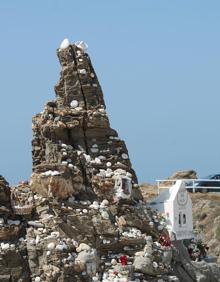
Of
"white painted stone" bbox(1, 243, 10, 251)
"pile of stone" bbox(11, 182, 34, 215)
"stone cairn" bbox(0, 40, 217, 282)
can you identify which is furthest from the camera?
"pile of stone" bbox(11, 182, 34, 215)

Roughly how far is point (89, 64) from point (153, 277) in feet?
26.3

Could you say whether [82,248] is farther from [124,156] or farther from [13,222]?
[124,156]

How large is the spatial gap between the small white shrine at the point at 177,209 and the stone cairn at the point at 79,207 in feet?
17.0

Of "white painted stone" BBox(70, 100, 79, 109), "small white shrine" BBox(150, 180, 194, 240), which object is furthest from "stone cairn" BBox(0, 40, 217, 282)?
"small white shrine" BBox(150, 180, 194, 240)

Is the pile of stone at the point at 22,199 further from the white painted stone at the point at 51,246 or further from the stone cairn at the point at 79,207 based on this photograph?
the white painted stone at the point at 51,246

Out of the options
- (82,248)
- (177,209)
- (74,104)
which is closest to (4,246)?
(82,248)

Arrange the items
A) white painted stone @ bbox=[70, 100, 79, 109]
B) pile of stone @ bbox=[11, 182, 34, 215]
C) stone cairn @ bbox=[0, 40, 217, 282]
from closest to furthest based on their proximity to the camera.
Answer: stone cairn @ bbox=[0, 40, 217, 282] < pile of stone @ bbox=[11, 182, 34, 215] < white painted stone @ bbox=[70, 100, 79, 109]

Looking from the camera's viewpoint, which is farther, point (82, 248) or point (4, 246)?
point (82, 248)

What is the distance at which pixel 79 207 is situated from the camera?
27344 millimetres

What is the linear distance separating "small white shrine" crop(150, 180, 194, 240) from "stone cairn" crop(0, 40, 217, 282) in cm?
519

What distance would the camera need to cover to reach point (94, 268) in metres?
25.3

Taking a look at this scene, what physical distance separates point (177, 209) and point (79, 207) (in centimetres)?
965

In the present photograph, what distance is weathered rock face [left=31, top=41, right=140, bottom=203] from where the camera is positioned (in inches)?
1130

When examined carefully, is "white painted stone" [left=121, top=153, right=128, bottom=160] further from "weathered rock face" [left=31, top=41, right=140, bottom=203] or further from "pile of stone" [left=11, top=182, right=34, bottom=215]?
"pile of stone" [left=11, top=182, right=34, bottom=215]
